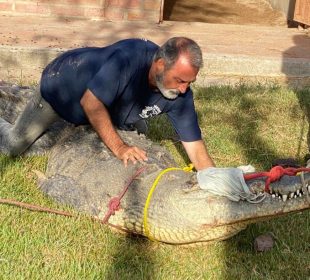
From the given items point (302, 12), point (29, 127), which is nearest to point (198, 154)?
point (29, 127)

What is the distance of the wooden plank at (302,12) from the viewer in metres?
9.68

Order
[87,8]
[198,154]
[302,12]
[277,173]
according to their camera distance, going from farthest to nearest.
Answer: [302,12]
[87,8]
[198,154]
[277,173]

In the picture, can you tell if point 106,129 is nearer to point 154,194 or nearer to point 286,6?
point 154,194

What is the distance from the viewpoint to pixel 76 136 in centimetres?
514

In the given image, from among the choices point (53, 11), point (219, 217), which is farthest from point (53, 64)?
point (53, 11)

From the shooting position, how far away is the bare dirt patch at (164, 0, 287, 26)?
36.7ft

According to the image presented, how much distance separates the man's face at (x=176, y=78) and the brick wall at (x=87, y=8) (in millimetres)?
4929

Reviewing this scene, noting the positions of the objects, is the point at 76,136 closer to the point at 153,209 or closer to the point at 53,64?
the point at 53,64

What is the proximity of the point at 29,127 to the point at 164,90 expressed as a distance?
136 cm

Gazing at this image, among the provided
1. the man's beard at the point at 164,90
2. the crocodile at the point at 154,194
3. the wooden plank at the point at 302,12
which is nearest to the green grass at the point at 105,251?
the crocodile at the point at 154,194

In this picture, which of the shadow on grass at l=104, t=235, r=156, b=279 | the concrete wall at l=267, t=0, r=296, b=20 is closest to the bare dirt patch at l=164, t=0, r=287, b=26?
the concrete wall at l=267, t=0, r=296, b=20

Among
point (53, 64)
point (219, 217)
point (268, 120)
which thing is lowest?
point (268, 120)

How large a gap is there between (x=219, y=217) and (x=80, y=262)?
86 centimetres

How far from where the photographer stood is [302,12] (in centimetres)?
983
